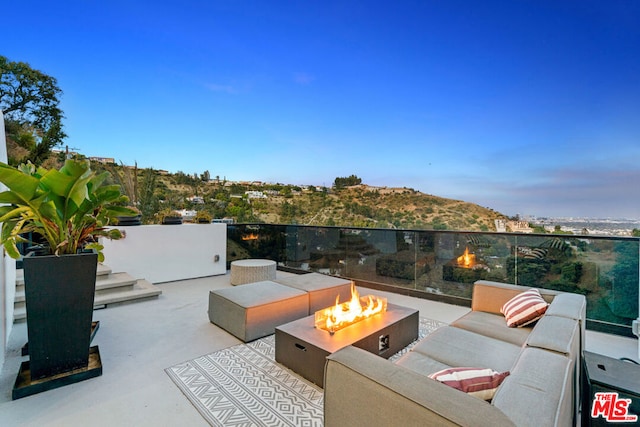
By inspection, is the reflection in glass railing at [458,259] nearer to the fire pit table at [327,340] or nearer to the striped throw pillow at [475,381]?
the fire pit table at [327,340]

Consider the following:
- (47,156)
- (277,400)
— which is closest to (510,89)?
(277,400)

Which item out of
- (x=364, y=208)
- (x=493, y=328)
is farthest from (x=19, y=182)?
(x=364, y=208)

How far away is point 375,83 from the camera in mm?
6945

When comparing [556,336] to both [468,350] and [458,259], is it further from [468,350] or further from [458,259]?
[458,259]

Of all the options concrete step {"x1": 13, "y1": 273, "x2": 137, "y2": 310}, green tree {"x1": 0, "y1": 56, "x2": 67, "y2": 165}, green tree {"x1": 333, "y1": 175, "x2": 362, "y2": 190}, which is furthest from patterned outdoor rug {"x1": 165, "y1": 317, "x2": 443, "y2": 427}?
green tree {"x1": 0, "y1": 56, "x2": 67, "y2": 165}

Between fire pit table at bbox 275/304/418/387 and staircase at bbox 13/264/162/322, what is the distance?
2946mm

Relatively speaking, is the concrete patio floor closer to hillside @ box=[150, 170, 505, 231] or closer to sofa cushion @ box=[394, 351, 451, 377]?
sofa cushion @ box=[394, 351, 451, 377]

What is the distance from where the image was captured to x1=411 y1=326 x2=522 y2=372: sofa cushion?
188cm

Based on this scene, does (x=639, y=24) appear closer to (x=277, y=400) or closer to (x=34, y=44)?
(x=277, y=400)

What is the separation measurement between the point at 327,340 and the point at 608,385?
1611 mm

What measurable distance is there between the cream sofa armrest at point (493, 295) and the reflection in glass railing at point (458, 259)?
Result: 4.25 feet

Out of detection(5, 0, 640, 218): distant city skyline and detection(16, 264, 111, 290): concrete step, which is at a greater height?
detection(5, 0, 640, 218): distant city skyline

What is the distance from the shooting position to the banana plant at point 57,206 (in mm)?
1924

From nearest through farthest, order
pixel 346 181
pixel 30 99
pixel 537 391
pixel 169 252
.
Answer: pixel 537 391, pixel 169 252, pixel 346 181, pixel 30 99
